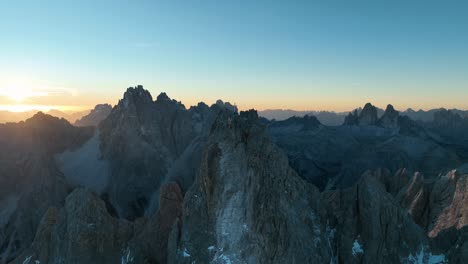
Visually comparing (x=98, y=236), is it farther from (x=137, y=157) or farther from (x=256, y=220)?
(x=137, y=157)

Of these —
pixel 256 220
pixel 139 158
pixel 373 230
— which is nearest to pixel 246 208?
pixel 256 220

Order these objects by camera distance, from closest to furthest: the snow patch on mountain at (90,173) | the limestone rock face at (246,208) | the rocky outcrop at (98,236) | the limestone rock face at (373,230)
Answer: the limestone rock face at (246,208) → the limestone rock face at (373,230) → the rocky outcrop at (98,236) → the snow patch on mountain at (90,173)

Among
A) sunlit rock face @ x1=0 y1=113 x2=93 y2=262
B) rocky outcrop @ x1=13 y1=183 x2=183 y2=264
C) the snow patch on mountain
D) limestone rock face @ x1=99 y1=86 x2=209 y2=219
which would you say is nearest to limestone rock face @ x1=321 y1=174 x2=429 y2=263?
rocky outcrop @ x1=13 y1=183 x2=183 y2=264

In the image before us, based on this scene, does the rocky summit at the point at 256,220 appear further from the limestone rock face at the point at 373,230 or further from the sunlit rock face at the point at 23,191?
the sunlit rock face at the point at 23,191

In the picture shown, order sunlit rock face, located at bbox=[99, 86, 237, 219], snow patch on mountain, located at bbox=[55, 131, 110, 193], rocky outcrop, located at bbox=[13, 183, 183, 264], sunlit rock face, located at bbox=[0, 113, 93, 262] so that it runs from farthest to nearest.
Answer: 1. snow patch on mountain, located at bbox=[55, 131, 110, 193]
2. sunlit rock face, located at bbox=[99, 86, 237, 219]
3. sunlit rock face, located at bbox=[0, 113, 93, 262]
4. rocky outcrop, located at bbox=[13, 183, 183, 264]

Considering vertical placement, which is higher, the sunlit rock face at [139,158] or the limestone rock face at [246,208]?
the limestone rock face at [246,208]

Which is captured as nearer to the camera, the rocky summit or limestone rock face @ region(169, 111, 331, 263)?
limestone rock face @ region(169, 111, 331, 263)

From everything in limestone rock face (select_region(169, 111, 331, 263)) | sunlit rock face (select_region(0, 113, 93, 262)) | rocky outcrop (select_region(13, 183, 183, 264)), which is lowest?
sunlit rock face (select_region(0, 113, 93, 262))

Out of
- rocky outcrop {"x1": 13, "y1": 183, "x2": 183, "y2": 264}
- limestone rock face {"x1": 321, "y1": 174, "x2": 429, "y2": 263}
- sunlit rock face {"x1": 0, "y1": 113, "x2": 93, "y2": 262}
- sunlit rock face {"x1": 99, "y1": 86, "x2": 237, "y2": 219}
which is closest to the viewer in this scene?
limestone rock face {"x1": 321, "y1": 174, "x2": 429, "y2": 263}

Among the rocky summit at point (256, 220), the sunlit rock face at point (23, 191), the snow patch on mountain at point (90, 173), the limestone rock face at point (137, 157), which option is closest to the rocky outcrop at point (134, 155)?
the limestone rock face at point (137, 157)

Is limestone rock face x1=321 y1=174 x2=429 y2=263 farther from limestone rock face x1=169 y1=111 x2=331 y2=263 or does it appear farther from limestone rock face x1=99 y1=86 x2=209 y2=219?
limestone rock face x1=99 y1=86 x2=209 y2=219

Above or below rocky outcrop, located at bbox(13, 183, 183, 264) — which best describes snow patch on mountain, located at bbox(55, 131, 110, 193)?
below
